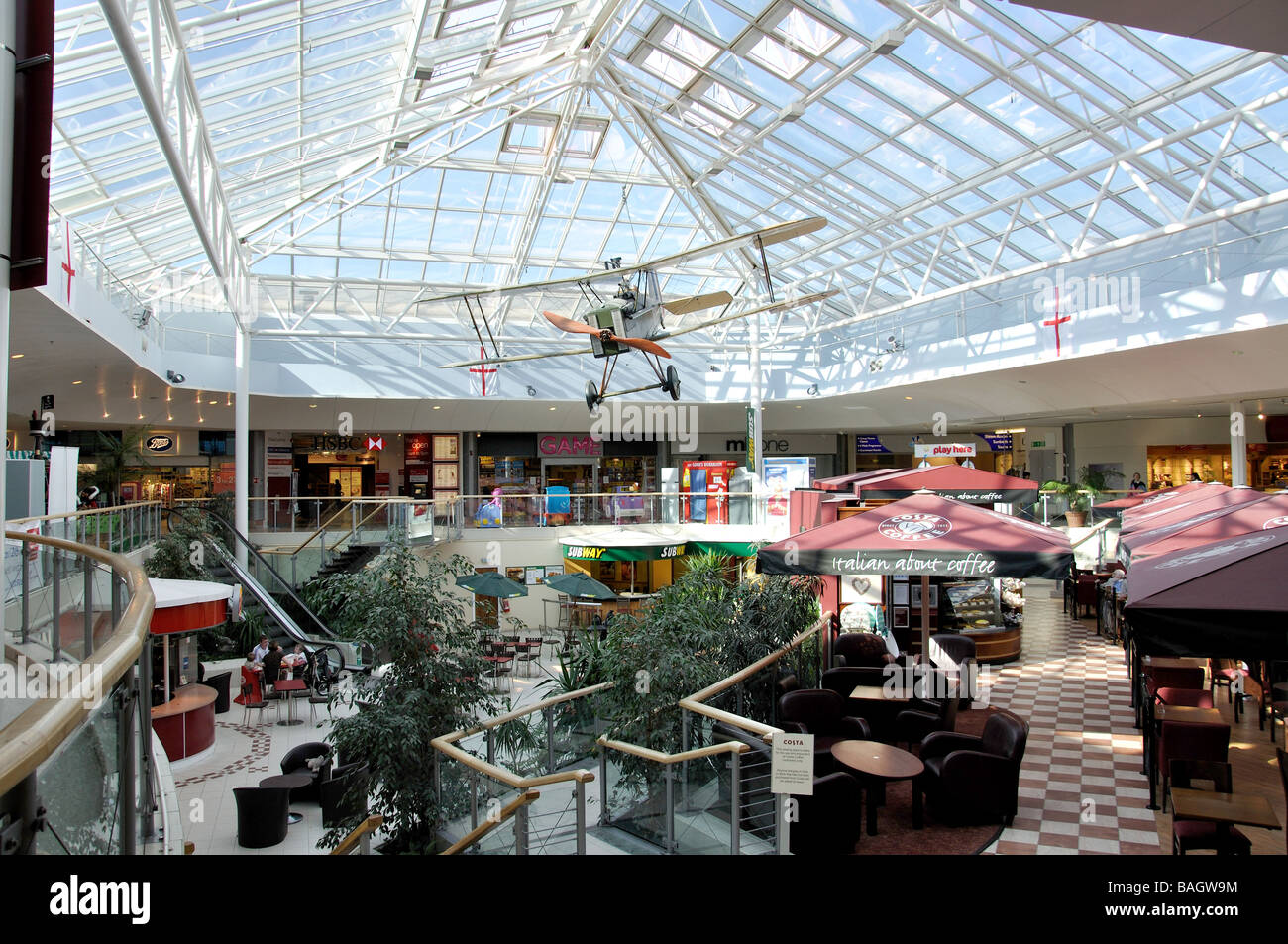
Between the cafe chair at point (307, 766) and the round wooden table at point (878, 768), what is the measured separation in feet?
18.1

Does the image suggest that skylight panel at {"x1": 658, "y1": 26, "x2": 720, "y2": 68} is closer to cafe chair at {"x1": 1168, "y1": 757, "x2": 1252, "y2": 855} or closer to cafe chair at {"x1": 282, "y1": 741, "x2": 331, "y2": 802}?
cafe chair at {"x1": 282, "y1": 741, "x2": 331, "y2": 802}

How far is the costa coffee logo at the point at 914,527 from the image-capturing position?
668cm

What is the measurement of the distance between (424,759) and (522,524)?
13322 mm

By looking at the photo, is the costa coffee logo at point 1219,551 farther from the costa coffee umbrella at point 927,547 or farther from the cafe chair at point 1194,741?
the cafe chair at point 1194,741

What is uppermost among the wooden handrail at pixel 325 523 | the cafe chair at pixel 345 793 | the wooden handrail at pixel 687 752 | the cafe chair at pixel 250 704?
the wooden handrail at pixel 325 523

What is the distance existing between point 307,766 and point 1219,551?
338 inches

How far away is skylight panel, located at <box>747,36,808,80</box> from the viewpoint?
44.3ft

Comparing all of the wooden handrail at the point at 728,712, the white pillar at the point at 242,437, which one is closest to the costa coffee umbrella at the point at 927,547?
the wooden handrail at the point at 728,712

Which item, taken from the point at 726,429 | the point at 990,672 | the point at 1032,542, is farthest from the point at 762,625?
the point at 726,429

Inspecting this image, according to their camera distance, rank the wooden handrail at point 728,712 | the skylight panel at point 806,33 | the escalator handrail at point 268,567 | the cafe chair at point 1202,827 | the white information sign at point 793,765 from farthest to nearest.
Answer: the escalator handrail at point 268,567 < the skylight panel at point 806,33 < the wooden handrail at point 728,712 < the cafe chair at point 1202,827 < the white information sign at point 793,765

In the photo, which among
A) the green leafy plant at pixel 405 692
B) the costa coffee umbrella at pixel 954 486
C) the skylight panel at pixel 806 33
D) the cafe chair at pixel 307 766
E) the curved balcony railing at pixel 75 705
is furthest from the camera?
the skylight panel at pixel 806 33

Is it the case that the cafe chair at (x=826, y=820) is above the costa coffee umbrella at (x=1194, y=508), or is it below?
below

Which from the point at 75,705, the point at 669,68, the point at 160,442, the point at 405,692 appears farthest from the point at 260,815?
the point at 160,442

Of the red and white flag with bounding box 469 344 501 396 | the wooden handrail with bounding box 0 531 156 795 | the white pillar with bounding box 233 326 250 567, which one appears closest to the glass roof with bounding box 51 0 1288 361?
the white pillar with bounding box 233 326 250 567
